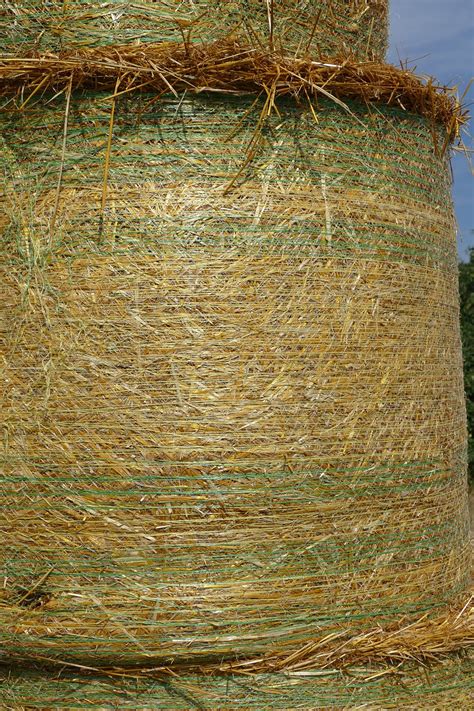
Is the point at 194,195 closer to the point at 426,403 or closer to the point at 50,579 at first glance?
the point at 426,403

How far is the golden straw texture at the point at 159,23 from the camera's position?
113 inches

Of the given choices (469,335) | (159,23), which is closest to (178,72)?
(159,23)

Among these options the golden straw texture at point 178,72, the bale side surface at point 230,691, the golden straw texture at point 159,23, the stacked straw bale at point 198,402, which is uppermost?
the golden straw texture at point 159,23

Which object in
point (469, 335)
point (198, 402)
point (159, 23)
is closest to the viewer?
point (198, 402)

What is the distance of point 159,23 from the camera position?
288cm

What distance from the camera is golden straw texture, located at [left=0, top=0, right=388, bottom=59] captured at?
2877 millimetres

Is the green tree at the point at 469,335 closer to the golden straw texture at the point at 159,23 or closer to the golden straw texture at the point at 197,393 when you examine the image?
the golden straw texture at the point at 197,393

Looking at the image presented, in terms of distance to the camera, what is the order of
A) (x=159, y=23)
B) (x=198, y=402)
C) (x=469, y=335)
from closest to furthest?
1. (x=198, y=402)
2. (x=159, y=23)
3. (x=469, y=335)

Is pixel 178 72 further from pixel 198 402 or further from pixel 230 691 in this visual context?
pixel 230 691

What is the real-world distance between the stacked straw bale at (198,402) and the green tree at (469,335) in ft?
23.9

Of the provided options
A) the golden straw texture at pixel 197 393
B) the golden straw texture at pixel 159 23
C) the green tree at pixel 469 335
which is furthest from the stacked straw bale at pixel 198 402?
the green tree at pixel 469 335

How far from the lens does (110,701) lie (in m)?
2.75

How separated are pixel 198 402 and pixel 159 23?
1.29m

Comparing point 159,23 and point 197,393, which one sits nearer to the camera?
point 197,393
